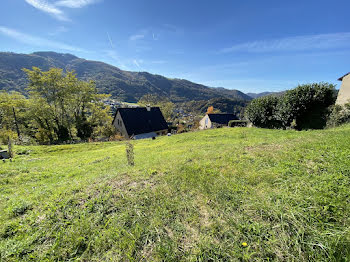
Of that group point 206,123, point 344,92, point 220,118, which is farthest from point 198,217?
point 220,118

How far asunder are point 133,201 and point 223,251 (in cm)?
195

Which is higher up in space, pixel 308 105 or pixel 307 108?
pixel 308 105

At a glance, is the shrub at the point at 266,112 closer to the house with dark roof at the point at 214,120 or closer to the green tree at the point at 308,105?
the green tree at the point at 308,105

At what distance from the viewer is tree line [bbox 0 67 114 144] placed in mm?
22250

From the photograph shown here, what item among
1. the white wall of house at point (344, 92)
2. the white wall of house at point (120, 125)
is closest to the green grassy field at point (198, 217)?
the white wall of house at point (344, 92)

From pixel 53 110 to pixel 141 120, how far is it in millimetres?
15189

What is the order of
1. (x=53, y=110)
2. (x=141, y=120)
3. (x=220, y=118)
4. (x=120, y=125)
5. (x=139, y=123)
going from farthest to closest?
(x=220, y=118) < (x=141, y=120) < (x=139, y=123) < (x=120, y=125) < (x=53, y=110)

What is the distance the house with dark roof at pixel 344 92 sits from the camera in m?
12.8

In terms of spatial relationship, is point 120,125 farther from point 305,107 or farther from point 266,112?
point 305,107

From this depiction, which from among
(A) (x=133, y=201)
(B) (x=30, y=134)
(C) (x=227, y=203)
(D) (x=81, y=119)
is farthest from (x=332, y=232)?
(B) (x=30, y=134)

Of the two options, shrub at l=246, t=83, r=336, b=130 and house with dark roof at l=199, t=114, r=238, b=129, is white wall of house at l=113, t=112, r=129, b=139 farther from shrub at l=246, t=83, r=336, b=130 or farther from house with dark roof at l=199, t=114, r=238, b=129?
shrub at l=246, t=83, r=336, b=130

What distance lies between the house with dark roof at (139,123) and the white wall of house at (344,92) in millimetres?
25581

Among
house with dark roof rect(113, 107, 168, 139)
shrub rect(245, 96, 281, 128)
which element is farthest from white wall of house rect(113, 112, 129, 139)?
shrub rect(245, 96, 281, 128)

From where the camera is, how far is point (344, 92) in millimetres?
13297
